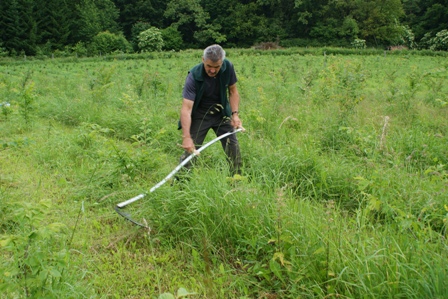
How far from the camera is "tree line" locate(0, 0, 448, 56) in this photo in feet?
138

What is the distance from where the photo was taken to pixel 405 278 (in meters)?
1.96

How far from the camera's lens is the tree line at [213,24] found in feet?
138

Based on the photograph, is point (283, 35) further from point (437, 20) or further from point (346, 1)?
point (437, 20)

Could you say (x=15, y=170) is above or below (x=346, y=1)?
below

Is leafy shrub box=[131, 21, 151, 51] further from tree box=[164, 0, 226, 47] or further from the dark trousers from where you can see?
the dark trousers

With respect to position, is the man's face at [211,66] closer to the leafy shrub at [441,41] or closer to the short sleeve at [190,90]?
the short sleeve at [190,90]

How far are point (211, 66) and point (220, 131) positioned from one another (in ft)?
3.07

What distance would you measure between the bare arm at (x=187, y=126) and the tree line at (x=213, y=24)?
40387 millimetres

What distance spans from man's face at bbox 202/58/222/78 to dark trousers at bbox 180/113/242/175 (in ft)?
1.85

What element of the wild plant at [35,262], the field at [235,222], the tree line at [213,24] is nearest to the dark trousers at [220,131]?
the field at [235,222]

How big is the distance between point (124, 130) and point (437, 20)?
159ft

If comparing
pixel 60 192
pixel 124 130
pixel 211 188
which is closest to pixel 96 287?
pixel 211 188

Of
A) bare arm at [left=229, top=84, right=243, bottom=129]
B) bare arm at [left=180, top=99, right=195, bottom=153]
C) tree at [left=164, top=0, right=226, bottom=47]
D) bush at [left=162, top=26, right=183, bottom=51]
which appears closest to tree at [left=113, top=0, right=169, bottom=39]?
tree at [left=164, top=0, right=226, bottom=47]

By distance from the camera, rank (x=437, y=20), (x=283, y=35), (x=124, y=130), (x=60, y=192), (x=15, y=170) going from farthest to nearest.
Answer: (x=283, y=35) → (x=437, y=20) → (x=124, y=130) → (x=15, y=170) → (x=60, y=192)
